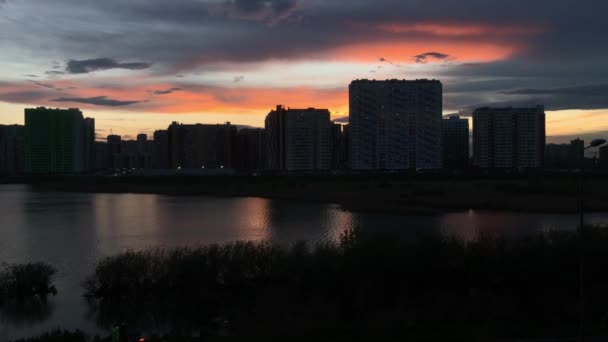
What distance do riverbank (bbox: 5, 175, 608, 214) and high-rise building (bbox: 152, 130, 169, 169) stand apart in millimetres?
31015

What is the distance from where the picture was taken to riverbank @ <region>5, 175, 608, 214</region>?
1699 inches

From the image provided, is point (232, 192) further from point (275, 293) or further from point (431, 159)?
point (275, 293)

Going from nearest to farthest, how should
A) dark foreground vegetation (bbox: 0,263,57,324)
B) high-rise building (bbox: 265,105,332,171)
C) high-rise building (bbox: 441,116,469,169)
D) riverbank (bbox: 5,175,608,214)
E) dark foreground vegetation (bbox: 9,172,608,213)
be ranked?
dark foreground vegetation (bbox: 0,263,57,324)
riverbank (bbox: 5,175,608,214)
dark foreground vegetation (bbox: 9,172,608,213)
high-rise building (bbox: 265,105,332,171)
high-rise building (bbox: 441,116,469,169)

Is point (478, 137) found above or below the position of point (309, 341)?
above

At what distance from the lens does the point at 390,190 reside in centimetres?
5341

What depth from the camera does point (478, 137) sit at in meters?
96.2

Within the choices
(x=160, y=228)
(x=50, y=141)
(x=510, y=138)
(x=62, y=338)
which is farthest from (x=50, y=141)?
(x=62, y=338)

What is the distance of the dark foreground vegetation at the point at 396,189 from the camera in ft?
143

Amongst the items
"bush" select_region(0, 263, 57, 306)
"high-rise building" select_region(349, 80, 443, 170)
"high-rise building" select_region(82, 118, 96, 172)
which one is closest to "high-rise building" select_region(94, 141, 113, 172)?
"high-rise building" select_region(82, 118, 96, 172)

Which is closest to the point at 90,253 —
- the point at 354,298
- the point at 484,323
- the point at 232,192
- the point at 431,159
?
the point at 354,298

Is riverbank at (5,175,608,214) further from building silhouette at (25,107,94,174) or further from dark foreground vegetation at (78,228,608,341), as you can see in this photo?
building silhouette at (25,107,94,174)

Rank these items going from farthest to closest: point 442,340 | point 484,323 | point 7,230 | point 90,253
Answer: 1. point 7,230
2. point 90,253
3. point 484,323
4. point 442,340

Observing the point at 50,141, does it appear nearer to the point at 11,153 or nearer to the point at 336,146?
the point at 11,153

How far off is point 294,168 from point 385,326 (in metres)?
84.2
